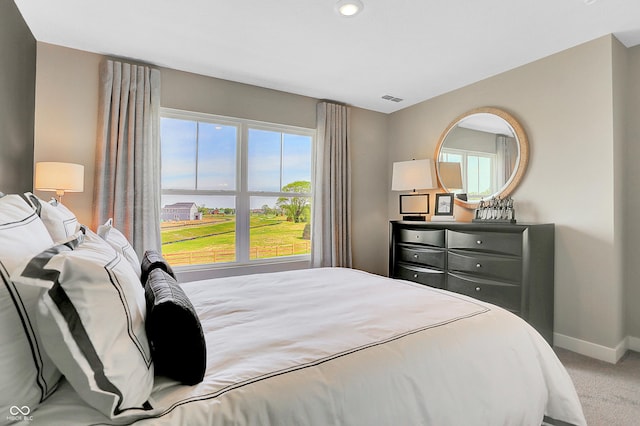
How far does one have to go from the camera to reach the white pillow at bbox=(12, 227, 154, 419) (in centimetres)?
71

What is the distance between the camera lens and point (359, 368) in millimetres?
1037

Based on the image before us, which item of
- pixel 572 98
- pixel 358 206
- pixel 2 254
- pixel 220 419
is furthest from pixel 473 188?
pixel 2 254

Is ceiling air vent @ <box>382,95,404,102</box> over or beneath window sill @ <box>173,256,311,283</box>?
over

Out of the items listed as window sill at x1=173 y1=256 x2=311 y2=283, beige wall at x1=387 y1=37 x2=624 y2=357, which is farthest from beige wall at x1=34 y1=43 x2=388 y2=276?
beige wall at x1=387 y1=37 x2=624 y2=357

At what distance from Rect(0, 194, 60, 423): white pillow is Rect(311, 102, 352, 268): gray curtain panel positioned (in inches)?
126

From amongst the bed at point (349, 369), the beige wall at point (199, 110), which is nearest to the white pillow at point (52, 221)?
the bed at point (349, 369)

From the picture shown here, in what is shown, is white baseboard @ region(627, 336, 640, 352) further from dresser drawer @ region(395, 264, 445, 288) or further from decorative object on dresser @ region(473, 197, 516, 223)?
dresser drawer @ region(395, 264, 445, 288)

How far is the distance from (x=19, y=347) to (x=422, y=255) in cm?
320

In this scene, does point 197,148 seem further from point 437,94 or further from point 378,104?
point 437,94

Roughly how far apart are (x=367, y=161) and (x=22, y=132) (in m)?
3.51

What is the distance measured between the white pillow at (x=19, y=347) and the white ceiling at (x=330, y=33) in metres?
2.11

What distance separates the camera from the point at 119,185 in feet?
9.50

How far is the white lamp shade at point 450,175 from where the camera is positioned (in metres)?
3.66

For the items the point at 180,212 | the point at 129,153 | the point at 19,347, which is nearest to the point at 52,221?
the point at 19,347
